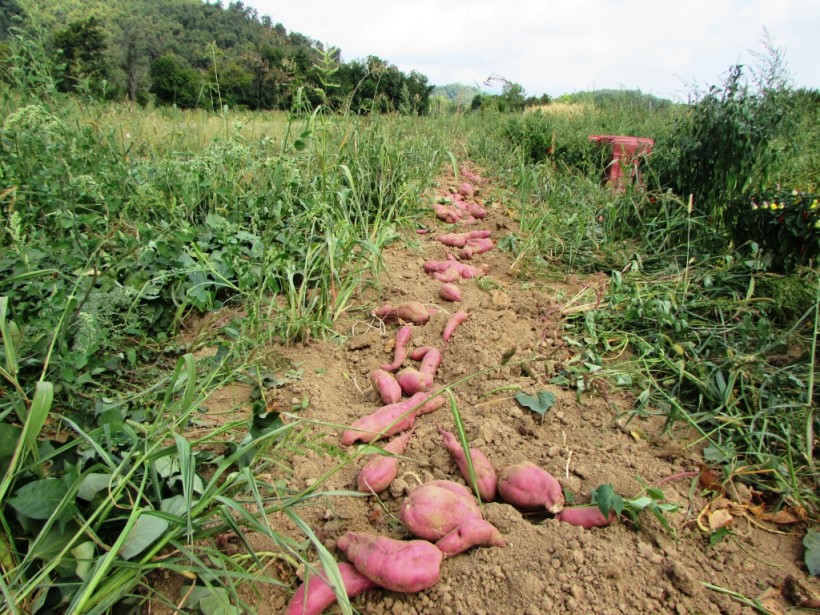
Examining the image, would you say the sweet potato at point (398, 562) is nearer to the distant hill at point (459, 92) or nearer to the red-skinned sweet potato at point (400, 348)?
the red-skinned sweet potato at point (400, 348)

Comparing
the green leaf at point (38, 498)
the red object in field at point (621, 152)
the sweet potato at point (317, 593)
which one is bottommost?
the sweet potato at point (317, 593)

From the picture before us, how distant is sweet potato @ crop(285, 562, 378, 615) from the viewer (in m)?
0.96

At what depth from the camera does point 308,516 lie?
1.21 metres

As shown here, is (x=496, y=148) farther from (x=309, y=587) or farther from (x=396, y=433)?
(x=309, y=587)

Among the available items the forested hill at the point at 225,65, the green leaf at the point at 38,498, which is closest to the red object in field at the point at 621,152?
the forested hill at the point at 225,65

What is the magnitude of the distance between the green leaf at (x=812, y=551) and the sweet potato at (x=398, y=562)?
87 centimetres

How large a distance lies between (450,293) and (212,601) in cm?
159

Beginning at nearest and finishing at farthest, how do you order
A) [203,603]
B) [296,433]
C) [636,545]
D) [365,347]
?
[203,603], [636,545], [296,433], [365,347]

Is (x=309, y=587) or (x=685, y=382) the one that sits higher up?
(x=685, y=382)

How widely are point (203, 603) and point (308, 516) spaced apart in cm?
31

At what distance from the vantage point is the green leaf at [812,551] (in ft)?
3.76

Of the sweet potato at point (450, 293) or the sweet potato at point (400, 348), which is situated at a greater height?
the sweet potato at point (450, 293)

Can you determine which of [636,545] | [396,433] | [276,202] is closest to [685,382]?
[636,545]

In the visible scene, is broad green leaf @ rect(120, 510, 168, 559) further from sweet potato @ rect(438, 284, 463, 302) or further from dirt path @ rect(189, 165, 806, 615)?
sweet potato @ rect(438, 284, 463, 302)
